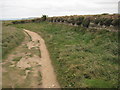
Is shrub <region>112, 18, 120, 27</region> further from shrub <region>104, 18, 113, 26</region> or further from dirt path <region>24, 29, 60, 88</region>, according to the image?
dirt path <region>24, 29, 60, 88</region>

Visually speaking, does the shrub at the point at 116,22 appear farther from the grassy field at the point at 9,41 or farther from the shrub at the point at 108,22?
the grassy field at the point at 9,41

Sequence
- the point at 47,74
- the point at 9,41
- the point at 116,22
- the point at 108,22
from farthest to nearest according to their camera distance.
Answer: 1. the point at 108,22
2. the point at 116,22
3. the point at 9,41
4. the point at 47,74

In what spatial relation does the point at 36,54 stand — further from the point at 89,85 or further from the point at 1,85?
the point at 89,85

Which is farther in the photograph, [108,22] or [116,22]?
[108,22]

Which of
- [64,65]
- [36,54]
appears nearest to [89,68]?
[64,65]

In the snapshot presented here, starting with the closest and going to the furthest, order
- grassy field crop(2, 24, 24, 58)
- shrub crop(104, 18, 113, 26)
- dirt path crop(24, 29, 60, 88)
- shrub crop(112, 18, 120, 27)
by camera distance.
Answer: dirt path crop(24, 29, 60, 88), grassy field crop(2, 24, 24, 58), shrub crop(112, 18, 120, 27), shrub crop(104, 18, 113, 26)

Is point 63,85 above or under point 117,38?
under

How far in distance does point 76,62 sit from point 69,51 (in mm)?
3494

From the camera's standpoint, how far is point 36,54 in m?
16.0

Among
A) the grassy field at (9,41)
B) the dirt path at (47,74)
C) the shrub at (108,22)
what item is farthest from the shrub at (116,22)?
the grassy field at (9,41)

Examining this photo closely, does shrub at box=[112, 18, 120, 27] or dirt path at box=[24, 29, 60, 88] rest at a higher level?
shrub at box=[112, 18, 120, 27]

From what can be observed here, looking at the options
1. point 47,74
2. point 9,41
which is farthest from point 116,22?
point 9,41

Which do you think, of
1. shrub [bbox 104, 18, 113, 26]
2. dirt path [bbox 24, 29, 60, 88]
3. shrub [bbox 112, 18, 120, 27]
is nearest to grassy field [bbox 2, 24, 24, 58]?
dirt path [bbox 24, 29, 60, 88]

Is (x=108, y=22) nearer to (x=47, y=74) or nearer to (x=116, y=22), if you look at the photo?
(x=116, y=22)
